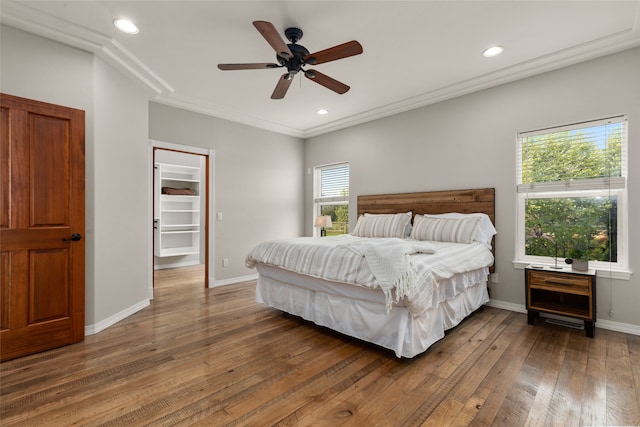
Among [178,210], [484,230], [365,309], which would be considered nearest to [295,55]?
[365,309]

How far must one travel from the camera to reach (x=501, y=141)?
3537 millimetres

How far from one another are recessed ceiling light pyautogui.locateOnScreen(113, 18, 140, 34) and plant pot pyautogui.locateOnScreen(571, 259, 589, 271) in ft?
14.9

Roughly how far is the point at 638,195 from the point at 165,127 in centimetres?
534

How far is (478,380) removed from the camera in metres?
1.99

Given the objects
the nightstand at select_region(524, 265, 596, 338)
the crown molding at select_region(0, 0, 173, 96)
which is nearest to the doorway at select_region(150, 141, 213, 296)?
the crown molding at select_region(0, 0, 173, 96)

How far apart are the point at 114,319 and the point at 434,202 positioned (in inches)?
156

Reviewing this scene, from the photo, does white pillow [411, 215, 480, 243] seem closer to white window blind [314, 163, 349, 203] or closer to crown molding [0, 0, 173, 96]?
white window blind [314, 163, 349, 203]

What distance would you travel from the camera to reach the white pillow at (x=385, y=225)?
13.3ft

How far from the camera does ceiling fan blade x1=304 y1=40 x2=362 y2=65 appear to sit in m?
2.24

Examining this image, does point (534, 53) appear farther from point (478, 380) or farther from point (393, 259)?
point (478, 380)

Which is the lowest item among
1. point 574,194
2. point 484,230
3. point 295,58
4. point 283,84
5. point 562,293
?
point 562,293

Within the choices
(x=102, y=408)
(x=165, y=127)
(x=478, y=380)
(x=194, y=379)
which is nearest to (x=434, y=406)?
(x=478, y=380)

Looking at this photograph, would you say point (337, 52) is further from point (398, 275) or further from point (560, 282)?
point (560, 282)

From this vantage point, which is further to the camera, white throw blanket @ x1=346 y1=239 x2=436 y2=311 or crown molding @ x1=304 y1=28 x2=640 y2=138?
crown molding @ x1=304 y1=28 x2=640 y2=138
